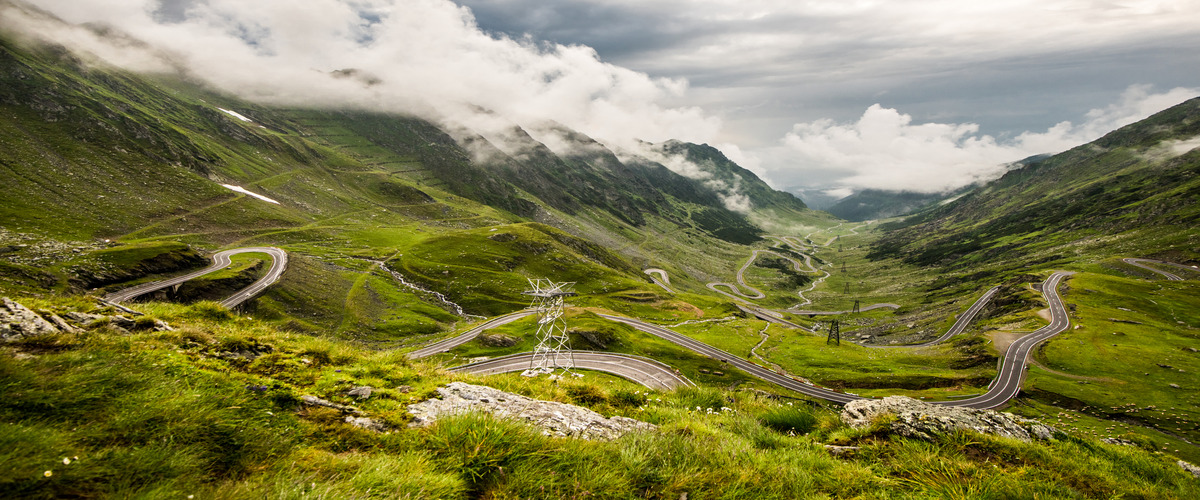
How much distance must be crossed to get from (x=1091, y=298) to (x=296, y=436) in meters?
175

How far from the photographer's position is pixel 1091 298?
112625 mm

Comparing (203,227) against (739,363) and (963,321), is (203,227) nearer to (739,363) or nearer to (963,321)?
(739,363)

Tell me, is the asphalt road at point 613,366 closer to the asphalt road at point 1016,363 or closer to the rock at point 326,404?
the asphalt road at point 1016,363

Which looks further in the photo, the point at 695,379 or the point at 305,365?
the point at 695,379

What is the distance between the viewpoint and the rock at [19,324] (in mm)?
5402

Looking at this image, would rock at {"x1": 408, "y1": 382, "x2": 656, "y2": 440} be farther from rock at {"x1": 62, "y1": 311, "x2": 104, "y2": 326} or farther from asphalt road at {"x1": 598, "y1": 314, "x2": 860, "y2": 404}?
asphalt road at {"x1": 598, "y1": 314, "x2": 860, "y2": 404}

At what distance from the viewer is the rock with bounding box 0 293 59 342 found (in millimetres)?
5402

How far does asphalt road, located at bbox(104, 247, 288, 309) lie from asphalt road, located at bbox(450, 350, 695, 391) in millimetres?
36848

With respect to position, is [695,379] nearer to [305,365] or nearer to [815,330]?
[305,365]

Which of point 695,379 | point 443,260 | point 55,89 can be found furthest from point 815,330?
point 55,89

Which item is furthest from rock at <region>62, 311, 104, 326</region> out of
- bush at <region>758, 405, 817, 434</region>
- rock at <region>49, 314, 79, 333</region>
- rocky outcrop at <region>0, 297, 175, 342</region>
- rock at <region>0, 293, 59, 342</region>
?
bush at <region>758, 405, 817, 434</region>

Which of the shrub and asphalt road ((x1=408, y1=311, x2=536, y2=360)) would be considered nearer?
the shrub

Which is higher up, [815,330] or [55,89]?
[55,89]

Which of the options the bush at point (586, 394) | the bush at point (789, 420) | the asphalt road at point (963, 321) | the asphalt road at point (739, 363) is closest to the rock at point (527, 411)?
the bush at point (586, 394)
